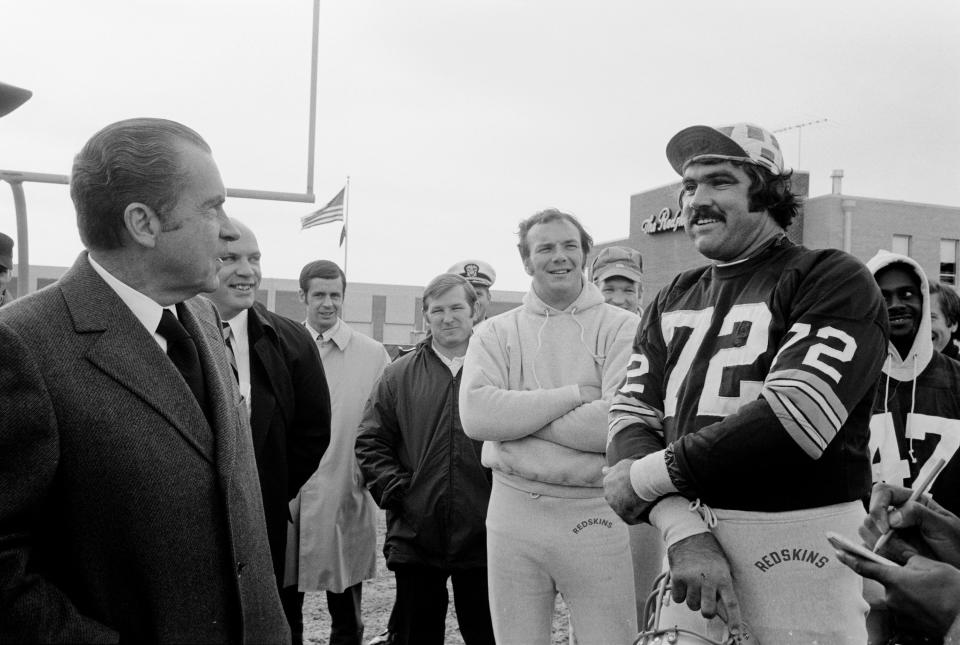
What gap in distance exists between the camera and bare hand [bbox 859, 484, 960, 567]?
219cm

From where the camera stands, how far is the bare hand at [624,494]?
8.53ft

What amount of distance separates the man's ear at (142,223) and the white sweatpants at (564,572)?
2154 millimetres

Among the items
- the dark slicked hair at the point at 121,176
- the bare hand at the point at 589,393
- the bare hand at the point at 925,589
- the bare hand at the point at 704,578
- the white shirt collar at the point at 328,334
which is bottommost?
the bare hand at the point at 704,578

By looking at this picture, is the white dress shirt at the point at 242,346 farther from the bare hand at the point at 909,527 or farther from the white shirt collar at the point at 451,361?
the bare hand at the point at 909,527

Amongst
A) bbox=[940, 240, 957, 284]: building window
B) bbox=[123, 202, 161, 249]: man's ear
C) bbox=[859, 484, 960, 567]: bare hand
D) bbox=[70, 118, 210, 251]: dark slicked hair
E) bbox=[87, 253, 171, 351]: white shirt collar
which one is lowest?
bbox=[859, 484, 960, 567]: bare hand

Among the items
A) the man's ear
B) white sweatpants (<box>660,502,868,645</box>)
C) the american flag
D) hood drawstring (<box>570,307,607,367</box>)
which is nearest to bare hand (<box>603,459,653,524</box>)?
white sweatpants (<box>660,502,868,645</box>)

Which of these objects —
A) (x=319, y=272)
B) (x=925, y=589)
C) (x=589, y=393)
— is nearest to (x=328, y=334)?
(x=319, y=272)

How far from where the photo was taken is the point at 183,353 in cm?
220

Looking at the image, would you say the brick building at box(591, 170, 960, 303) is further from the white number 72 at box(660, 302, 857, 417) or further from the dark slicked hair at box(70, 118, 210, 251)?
the dark slicked hair at box(70, 118, 210, 251)

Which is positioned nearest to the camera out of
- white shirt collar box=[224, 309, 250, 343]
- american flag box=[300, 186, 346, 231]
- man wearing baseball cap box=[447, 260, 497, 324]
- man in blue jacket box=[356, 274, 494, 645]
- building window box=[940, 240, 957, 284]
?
white shirt collar box=[224, 309, 250, 343]

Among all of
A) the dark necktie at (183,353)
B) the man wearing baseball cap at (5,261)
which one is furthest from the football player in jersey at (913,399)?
the man wearing baseball cap at (5,261)

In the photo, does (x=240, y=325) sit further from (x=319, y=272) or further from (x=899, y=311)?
(x=899, y=311)

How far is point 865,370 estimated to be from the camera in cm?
240

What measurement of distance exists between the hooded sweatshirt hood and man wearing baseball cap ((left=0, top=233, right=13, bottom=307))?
197 inches
